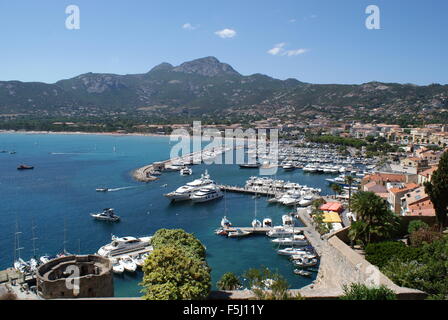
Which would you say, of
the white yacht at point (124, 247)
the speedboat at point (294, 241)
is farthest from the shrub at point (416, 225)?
the white yacht at point (124, 247)

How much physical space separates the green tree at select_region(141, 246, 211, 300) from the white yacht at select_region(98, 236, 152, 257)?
11145 millimetres

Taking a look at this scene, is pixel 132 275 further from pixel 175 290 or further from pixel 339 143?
pixel 339 143

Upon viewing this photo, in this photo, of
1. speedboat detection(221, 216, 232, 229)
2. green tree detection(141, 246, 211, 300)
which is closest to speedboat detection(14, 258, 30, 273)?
green tree detection(141, 246, 211, 300)

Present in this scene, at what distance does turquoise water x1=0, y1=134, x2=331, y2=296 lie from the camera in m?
21.5

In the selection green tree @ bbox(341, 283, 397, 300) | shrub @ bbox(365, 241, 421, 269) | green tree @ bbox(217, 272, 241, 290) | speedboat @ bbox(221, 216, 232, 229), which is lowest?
speedboat @ bbox(221, 216, 232, 229)

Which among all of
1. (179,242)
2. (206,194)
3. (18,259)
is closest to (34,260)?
(18,259)

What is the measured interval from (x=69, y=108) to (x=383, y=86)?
4874 inches

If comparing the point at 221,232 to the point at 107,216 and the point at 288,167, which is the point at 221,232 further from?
the point at 288,167

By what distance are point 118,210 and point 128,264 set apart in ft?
40.6

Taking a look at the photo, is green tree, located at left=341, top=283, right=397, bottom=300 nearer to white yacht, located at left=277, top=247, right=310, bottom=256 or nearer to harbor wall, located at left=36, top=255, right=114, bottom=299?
harbor wall, located at left=36, top=255, right=114, bottom=299

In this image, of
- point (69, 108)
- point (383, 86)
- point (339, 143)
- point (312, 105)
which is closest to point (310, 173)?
point (339, 143)

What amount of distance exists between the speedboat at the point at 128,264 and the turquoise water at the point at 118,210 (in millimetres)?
382

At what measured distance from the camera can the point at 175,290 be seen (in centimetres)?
1011

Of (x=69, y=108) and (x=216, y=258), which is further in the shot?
(x=69, y=108)
